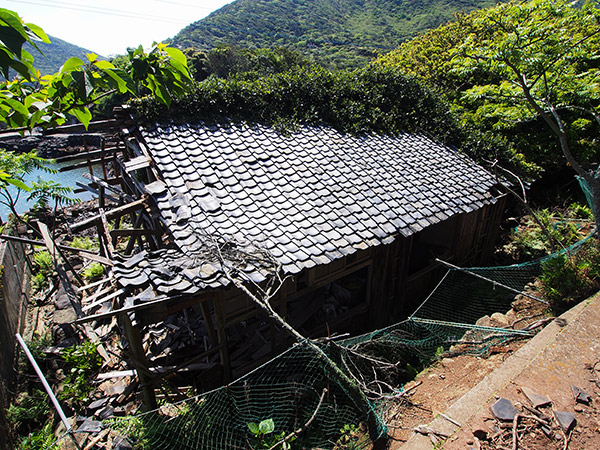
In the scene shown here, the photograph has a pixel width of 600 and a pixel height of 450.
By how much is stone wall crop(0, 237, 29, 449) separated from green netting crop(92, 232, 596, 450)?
8.75 ft

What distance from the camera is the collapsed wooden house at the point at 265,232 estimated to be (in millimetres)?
5062

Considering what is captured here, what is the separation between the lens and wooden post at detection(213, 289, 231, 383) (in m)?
5.62

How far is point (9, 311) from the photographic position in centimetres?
887

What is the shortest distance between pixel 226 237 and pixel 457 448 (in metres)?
4.23

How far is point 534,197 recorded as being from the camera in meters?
13.1

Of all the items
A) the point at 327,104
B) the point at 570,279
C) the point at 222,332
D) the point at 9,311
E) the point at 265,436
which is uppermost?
the point at 327,104

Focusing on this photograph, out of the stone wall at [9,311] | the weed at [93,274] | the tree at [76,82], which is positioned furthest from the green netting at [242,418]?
the weed at [93,274]

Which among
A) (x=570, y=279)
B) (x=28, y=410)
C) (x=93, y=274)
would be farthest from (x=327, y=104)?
(x=28, y=410)

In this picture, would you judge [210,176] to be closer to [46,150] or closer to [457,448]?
[457,448]

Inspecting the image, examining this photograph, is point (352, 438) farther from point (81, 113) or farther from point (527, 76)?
point (527, 76)

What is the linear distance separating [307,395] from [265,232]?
2945mm

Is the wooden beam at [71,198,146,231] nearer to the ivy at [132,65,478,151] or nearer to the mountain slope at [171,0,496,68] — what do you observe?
the ivy at [132,65,478,151]

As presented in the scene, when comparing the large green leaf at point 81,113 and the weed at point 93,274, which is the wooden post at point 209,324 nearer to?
the large green leaf at point 81,113

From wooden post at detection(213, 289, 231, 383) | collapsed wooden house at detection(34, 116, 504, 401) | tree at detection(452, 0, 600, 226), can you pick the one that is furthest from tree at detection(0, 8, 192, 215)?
tree at detection(452, 0, 600, 226)
